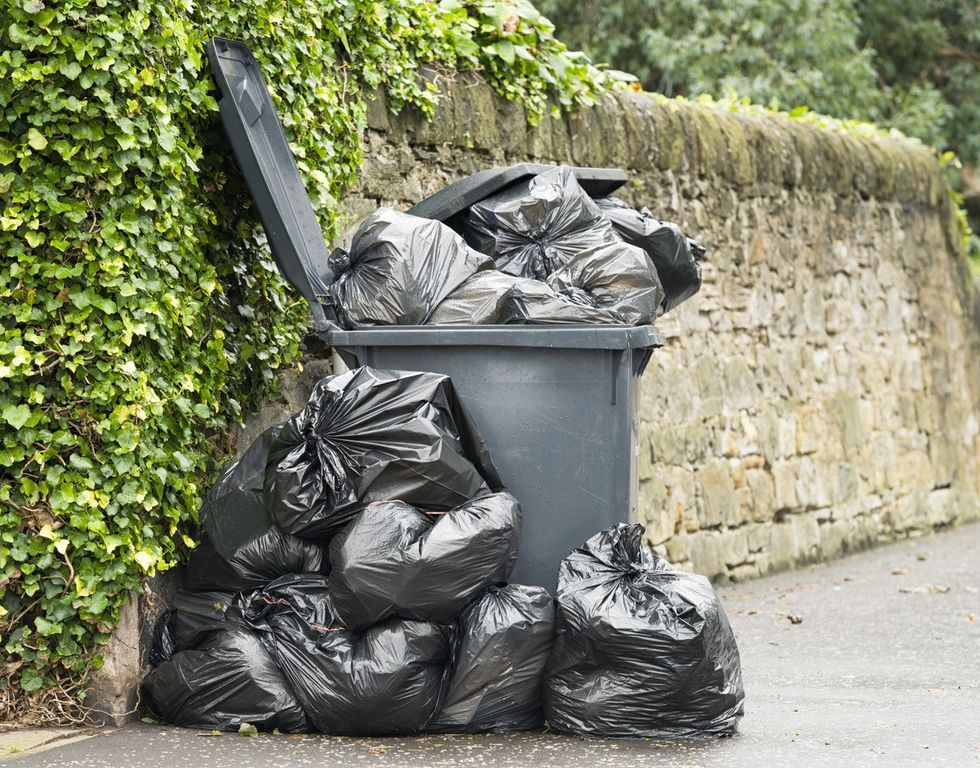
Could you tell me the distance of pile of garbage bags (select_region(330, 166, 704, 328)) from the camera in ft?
14.6

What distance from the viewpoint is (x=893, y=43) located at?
1591 cm

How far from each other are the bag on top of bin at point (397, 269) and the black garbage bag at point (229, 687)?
1019 millimetres

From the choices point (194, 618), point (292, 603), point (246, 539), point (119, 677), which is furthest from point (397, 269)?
point (119, 677)

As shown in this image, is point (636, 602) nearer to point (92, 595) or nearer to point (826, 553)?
point (92, 595)

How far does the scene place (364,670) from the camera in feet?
13.1

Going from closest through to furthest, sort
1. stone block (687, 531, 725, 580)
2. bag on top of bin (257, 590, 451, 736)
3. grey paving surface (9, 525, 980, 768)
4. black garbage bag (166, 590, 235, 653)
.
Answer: grey paving surface (9, 525, 980, 768) < bag on top of bin (257, 590, 451, 736) < black garbage bag (166, 590, 235, 653) < stone block (687, 531, 725, 580)

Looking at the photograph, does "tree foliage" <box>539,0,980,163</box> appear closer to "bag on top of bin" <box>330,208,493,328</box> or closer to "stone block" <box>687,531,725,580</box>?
"stone block" <box>687,531,725,580</box>

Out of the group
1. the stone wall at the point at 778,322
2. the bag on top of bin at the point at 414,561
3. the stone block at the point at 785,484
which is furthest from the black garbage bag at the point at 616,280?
the stone block at the point at 785,484

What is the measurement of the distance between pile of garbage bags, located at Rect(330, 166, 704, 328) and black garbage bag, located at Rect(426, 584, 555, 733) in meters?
0.84

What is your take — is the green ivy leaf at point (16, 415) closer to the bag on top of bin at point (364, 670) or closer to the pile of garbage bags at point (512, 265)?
the bag on top of bin at point (364, 670)

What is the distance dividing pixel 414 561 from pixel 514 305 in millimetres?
874

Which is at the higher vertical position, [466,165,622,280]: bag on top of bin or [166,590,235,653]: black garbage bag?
[466,165,622,280]: bag on top of bin

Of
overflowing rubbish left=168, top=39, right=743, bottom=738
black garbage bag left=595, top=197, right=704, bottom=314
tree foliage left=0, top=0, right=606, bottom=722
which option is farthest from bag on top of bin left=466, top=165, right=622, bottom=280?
tree foliage left=0, top=0, right=606, bottom=722

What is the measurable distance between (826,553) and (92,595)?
5.73 metres
